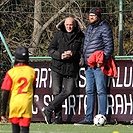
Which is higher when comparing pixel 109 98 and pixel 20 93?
pixel 20 93

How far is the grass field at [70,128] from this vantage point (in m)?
11.1

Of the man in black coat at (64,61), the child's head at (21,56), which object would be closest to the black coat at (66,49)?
the man in black coat at (64,61)

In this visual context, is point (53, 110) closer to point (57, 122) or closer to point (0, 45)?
point (57, 122)

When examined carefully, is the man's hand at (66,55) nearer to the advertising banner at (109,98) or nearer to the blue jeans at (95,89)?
the blue jeans at (95,89)

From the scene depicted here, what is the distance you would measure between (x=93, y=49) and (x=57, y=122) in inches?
63.3

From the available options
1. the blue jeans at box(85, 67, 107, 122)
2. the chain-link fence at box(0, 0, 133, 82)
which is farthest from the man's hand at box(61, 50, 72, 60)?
the chain-link fence at box(0, 0, 133, 82)

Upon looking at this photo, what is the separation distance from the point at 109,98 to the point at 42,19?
8.91 ft

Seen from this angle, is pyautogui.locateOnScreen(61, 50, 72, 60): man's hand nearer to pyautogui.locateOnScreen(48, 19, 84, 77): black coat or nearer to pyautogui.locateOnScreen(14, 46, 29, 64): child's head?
pyautogui.locateOnScreen(48, 19, 84, 77): black coat

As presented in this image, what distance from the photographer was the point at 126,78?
1261cm

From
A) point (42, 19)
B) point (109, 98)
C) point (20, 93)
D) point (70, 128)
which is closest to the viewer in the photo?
point (20, 93)

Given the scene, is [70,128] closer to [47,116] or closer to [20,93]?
[47,116]

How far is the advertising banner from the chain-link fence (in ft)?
4.09

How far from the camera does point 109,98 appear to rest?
12.6 m

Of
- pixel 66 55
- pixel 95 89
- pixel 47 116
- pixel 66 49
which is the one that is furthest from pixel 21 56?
pixel 47 116
